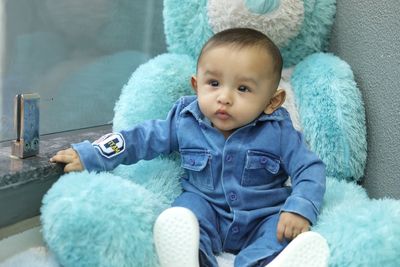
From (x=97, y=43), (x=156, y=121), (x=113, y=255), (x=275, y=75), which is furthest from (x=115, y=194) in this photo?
(x=97, y=43)

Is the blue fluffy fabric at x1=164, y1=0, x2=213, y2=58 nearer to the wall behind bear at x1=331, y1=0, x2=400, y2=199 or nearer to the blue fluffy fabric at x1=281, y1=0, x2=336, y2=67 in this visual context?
the blue fluffy fabric at x1=281, y1=0, x2=336, y2=67

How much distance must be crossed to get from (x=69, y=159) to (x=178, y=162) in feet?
0.76

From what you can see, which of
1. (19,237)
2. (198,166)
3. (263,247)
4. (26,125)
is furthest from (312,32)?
(19,237)

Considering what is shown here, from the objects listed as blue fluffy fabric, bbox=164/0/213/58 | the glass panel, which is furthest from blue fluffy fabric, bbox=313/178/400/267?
the glass panel

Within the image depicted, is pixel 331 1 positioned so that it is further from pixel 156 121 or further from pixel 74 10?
pixel 74 10

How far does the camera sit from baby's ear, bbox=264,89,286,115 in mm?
1009

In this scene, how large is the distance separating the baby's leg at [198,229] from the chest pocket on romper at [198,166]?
3 centimetres

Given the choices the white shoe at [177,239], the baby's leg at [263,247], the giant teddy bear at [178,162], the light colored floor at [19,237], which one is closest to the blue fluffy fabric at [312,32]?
the giant teddy bear at [178,162]

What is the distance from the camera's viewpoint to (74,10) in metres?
1.25

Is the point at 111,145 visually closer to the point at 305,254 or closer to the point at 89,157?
the point at 89,157

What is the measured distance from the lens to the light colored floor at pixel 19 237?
0.99m

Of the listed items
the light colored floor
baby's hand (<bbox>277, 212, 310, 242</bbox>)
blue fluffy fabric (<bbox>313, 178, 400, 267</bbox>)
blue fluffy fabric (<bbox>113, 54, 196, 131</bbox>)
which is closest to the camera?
blue fluffy fabric (<bbox>313, 178, 400, 267</bbox>)

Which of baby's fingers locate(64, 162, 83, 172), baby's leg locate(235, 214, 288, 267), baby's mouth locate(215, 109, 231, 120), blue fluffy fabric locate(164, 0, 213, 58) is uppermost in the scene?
blue fluffy fabric locate(164, 0, 213, 58)

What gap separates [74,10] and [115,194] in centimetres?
57
